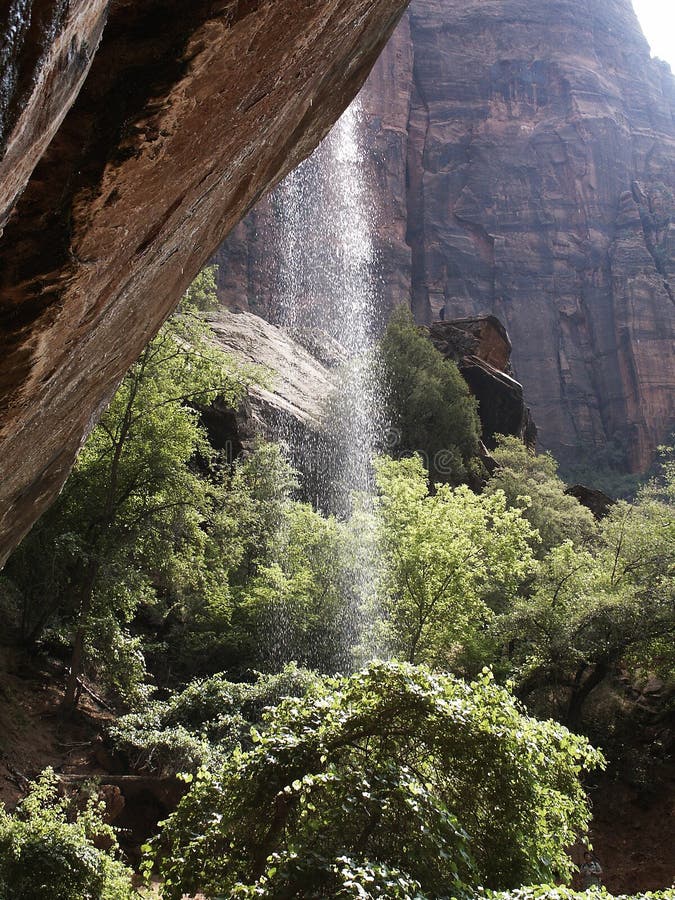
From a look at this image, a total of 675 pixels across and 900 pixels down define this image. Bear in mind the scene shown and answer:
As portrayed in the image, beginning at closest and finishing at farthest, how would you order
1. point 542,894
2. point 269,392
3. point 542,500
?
point 542,894, point 269,392, point 542,500

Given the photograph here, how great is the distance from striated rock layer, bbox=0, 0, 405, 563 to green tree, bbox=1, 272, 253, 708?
948 cm

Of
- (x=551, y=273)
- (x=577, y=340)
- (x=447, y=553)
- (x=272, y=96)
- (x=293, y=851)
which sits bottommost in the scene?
(x=293, y=851)

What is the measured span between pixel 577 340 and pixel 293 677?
193 ft

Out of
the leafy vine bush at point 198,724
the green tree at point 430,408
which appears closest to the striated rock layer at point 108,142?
the leafy vine bush at point 198,724

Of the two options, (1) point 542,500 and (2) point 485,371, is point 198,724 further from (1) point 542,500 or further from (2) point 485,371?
(2) point 485,371

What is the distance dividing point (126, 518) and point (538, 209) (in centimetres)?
6549

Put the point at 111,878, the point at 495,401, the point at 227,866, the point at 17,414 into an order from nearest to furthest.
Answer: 1. the point at 17,414
2. the point at 227,866
3. the point at 111,878
4. the point at 495,401

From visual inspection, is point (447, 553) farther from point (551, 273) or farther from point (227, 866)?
point (551, 273)

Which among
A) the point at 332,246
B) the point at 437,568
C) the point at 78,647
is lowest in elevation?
the point at 78,647

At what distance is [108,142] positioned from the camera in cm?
235

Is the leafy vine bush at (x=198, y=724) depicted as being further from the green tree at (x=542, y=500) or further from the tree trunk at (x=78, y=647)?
the green tree at (x=542, y=500)

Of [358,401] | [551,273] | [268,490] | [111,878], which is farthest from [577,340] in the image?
[111,878]

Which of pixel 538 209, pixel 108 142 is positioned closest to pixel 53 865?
→ pixel 108 142

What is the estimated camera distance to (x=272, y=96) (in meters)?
3.21
